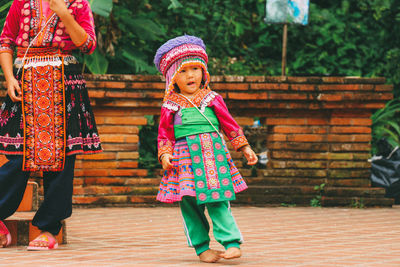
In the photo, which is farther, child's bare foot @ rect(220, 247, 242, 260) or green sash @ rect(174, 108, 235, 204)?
green sash @ rect(174, 108, 235, 204)

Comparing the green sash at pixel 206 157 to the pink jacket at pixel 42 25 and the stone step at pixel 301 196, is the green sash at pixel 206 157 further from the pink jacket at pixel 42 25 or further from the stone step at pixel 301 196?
the stone step at pixel 301 196

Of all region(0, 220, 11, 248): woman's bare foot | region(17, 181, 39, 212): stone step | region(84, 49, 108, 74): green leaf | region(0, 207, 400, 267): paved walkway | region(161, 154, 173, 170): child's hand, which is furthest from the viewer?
region(84, 49, 108, 74): green leaf

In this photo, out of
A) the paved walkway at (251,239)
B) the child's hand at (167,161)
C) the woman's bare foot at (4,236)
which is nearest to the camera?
the paved walkway at (251,239)

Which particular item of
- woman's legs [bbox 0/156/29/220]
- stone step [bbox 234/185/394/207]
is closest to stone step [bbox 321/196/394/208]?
stone step [bbox 234/185/394/207]

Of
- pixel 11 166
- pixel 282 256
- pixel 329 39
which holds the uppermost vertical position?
pixel 329 39

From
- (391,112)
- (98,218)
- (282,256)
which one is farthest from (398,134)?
(282,256)

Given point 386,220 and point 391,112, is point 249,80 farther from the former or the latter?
point 391,112

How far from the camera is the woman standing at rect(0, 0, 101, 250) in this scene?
4859 mm

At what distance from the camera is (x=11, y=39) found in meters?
5.03

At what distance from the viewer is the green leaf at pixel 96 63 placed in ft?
29.1

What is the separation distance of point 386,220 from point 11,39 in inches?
145

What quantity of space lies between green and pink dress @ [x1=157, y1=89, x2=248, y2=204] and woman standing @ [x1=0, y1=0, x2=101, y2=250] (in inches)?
27.6

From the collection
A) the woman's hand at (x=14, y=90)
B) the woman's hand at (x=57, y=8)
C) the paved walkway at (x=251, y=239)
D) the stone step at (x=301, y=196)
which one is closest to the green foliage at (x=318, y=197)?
the stone step at (x=301, y=196)

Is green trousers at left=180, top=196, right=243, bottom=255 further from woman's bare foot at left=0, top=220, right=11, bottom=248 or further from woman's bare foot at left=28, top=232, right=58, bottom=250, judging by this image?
woman's bare foot at left=0, top=220, right=11, bottom=248
